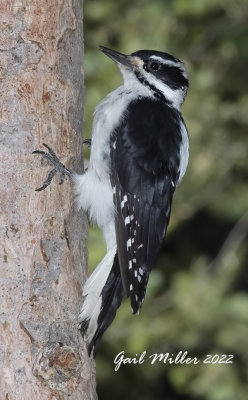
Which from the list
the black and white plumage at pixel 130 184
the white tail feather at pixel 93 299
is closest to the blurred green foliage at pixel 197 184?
the black and white plumage at pixel 130 184

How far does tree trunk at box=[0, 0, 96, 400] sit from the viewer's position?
2.56 meters

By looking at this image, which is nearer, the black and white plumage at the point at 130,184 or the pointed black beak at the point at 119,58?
the black and white plumage at the point at 130,184

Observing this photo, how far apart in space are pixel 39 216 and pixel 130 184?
0.70 metres

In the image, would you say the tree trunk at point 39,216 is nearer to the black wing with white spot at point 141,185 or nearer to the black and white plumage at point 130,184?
the black and white plumage at point 130,184

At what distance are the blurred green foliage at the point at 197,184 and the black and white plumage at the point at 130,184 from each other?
1122 mm

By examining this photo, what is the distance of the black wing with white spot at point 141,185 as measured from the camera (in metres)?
3.23

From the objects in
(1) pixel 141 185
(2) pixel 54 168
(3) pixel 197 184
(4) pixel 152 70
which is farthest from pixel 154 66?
(3) pixel 197 184

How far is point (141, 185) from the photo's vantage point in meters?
3.32

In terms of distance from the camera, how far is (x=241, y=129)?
5.80 metres

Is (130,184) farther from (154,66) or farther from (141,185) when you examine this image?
(154,66)

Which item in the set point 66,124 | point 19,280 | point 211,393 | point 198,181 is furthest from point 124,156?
point 211,393

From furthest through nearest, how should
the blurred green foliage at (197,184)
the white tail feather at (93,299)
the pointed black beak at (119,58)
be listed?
the blurred green foliage at (197,184) → the pointed black beak at (119,58) → the white tail feather at (93,299)

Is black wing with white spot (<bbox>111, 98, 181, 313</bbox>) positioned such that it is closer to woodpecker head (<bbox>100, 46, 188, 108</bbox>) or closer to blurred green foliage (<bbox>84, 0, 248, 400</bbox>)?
woodpecker head (<bbox>100, 46, 188, 108</bbox>)

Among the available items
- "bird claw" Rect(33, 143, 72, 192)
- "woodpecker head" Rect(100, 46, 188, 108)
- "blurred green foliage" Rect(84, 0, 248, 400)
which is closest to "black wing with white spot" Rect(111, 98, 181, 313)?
"woodpecker head" Rect(100, 46, 188, 108)
